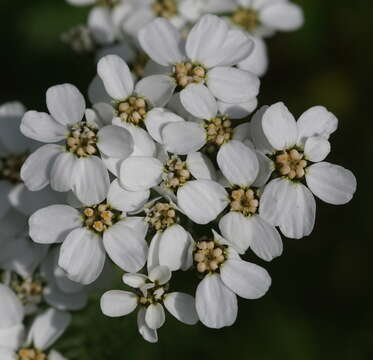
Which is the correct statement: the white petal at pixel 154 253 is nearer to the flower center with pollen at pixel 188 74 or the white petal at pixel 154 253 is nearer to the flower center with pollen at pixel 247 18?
the flower center with pollen at pixel 188 74

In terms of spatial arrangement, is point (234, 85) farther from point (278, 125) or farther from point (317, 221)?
point (317, 221)

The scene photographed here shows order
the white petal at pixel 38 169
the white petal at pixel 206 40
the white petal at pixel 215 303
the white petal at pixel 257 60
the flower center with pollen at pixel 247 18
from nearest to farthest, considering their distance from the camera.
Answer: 1. the white petal at pixel 215 303
2. the white petal at pixel 38 169
3. the white petal at pixel 206 40
4. the white petal at pixel 257 60
5. the flower center with pollen at pixel 247 18

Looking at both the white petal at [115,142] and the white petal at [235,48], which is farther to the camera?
the white petal at [235,48]

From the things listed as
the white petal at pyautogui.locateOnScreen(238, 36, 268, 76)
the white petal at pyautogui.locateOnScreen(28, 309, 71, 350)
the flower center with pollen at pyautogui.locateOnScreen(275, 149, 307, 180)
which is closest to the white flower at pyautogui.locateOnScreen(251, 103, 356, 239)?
the flower center with pollen at pyautogui.locateOnScreen(275, 149, 307, 180)

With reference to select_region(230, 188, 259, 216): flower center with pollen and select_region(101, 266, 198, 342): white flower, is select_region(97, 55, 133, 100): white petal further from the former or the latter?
select_region(101, 266, 198, 342): white flower

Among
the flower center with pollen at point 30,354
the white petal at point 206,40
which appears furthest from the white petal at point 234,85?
the flower center with pollen at point 30,354

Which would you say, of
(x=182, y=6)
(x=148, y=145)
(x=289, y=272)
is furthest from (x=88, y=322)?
(x=182, y=6)

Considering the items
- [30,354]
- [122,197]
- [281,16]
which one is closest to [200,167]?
[122,197]
